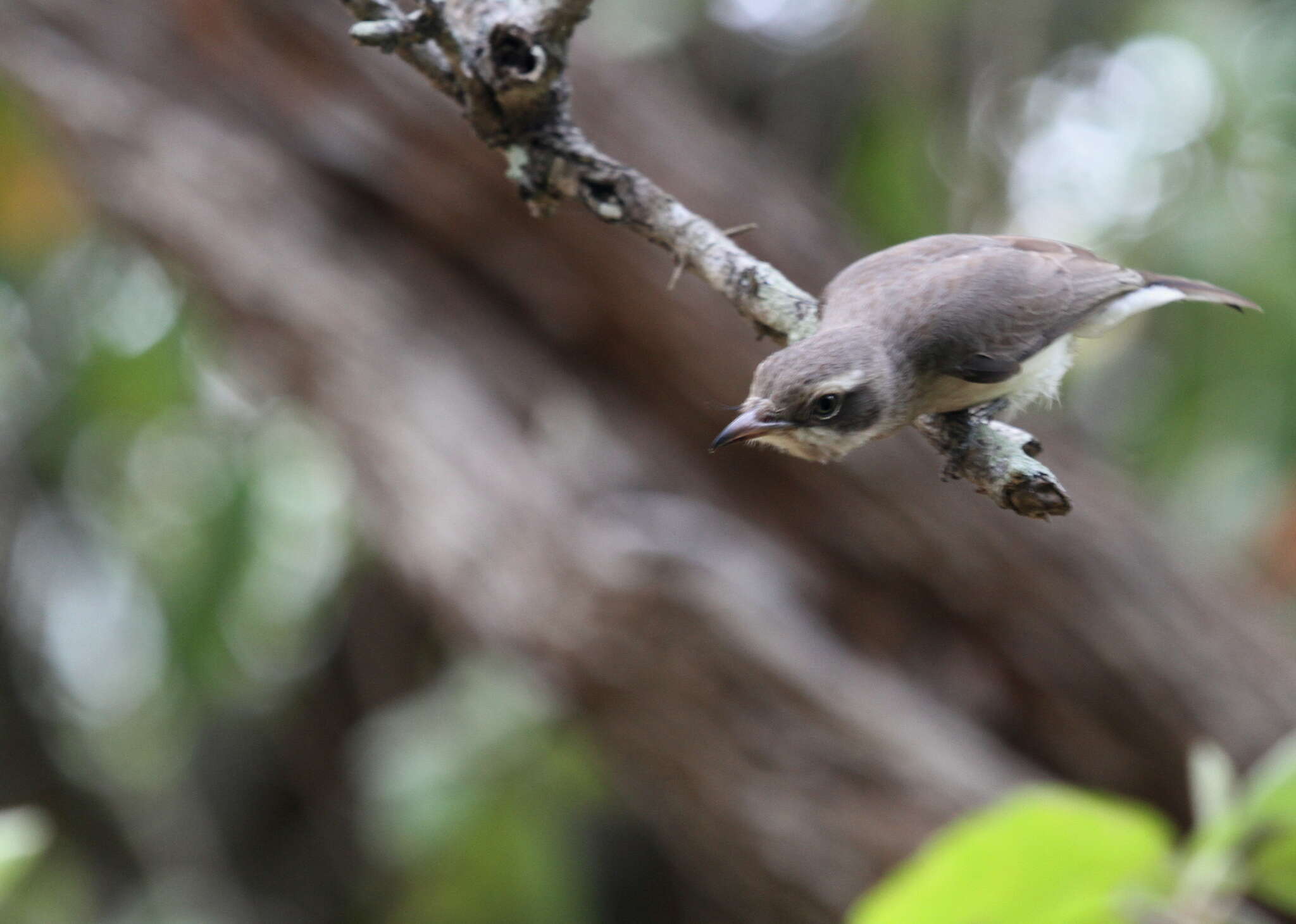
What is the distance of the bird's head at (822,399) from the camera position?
955 mm

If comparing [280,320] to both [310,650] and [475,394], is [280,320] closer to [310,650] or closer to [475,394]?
[475,394]

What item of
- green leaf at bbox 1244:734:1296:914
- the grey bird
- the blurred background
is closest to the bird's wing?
the grey bird

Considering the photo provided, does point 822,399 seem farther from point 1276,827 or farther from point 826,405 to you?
point 1276,827

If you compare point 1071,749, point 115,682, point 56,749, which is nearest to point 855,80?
point 1071,749

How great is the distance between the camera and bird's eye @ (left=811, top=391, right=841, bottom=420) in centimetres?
96

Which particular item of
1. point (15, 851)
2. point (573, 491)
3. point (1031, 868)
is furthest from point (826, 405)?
point (573, 491)

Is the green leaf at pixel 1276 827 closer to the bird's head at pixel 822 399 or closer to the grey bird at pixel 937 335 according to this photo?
the grey bird at pixel 937 335

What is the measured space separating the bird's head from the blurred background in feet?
6.25

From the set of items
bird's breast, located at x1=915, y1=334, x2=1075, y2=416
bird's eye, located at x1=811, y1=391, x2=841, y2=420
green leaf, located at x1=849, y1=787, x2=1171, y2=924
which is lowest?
green leaf, located at x1=849, y1=787, x2=1171, y2=924

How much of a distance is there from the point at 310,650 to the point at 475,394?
1756 mm

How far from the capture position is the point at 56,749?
4770mm

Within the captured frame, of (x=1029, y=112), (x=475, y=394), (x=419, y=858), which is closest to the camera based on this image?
(x=475, y=394)

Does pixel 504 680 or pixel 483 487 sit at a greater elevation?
pixel 483 487

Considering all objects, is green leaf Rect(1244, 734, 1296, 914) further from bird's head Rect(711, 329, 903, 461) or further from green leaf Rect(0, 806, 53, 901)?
green leaf Rect(0, 806, 53, 901)
